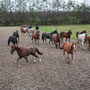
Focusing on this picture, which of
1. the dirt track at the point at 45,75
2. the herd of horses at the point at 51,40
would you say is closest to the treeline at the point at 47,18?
the herd of horses at the point at 51,40

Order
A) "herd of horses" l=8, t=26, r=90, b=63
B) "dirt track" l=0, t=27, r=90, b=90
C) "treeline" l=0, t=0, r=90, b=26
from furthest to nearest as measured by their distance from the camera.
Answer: "treeline" l=0, t=0, r=90, b=26, "herd of horses" l=8, t=26, r=90, b=63, "dirt track" l=0, t=27, r=90, b=90

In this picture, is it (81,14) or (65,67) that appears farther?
(81,14)

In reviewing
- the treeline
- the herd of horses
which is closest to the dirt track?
the herd of horses

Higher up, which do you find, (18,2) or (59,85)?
(18,2)

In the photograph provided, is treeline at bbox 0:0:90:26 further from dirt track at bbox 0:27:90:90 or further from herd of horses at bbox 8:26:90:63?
dirt track at bbox 0:27:90:90

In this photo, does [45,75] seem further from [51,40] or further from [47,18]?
[47,18]

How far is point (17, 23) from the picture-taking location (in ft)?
218

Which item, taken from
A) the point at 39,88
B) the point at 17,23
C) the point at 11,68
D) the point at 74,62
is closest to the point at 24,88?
the point at 39,88

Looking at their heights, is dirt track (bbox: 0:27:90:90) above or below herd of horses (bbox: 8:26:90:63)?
below

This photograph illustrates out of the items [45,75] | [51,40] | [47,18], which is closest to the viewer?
[45,75]

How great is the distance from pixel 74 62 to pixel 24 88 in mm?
4434

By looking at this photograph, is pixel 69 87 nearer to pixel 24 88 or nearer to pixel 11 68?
pixel 24 88

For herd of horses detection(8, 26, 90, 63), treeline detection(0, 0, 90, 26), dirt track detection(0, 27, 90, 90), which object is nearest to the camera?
dirt track detection(0, 27, 90, 90)

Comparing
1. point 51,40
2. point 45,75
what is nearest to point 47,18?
point 51,40
